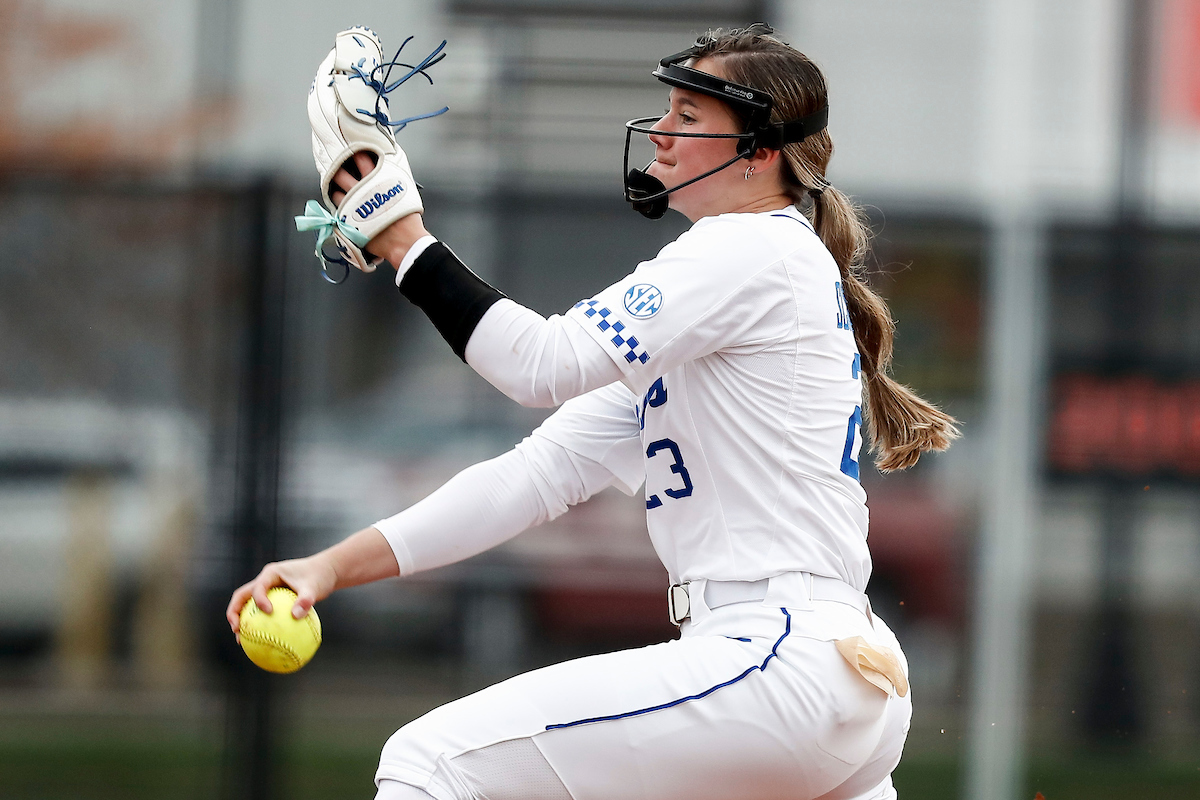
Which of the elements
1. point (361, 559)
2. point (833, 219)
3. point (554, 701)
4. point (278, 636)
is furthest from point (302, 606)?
point (833, 219)

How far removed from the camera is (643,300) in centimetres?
196

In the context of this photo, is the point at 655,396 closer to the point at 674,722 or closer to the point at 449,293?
the point at 449,293

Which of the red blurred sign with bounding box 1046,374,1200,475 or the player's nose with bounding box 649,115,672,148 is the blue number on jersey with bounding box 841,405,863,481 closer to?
the player's nose with bounding box 649,115,672,148

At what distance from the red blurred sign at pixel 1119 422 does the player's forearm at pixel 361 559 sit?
441 centimetres

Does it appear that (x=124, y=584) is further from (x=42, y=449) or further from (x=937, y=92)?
(x=937, y=92)

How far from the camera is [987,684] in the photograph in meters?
5.85

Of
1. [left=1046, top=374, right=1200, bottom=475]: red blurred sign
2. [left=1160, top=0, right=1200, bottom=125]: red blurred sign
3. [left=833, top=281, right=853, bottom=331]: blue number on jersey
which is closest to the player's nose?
[left=833, top=281, right=853, bottom=331]: blue number on jersey

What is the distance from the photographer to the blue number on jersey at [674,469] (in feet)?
6.79

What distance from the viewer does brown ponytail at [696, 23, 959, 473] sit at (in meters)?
2.26

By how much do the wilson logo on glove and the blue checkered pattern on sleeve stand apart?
351mm

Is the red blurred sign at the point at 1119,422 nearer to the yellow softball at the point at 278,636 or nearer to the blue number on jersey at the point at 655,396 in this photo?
the blue number on jersey at the point at 655,396

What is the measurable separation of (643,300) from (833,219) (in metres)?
0.62

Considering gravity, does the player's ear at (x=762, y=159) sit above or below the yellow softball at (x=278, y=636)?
above

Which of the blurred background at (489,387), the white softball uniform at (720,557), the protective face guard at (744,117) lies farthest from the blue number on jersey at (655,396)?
the blurred background at (489,387)
